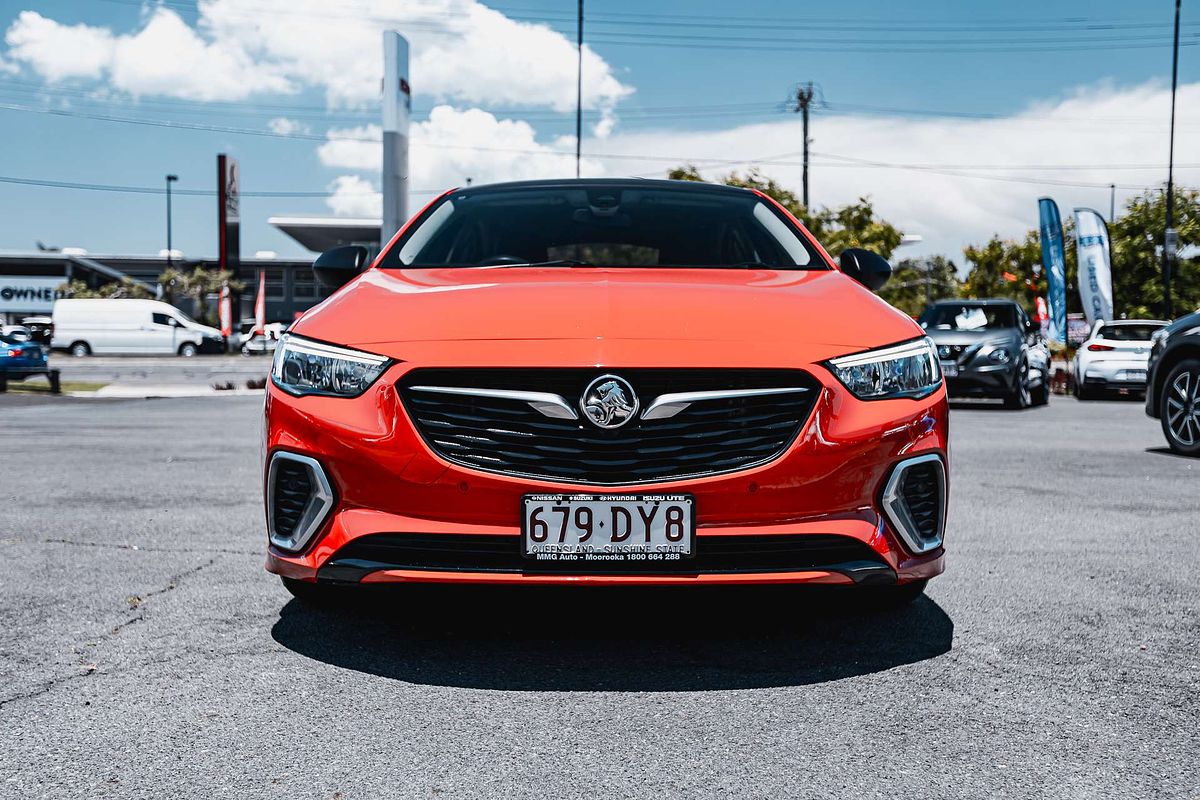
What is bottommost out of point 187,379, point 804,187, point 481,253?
point 187,379

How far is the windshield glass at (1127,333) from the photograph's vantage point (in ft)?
61.8

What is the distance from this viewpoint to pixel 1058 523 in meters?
5.96

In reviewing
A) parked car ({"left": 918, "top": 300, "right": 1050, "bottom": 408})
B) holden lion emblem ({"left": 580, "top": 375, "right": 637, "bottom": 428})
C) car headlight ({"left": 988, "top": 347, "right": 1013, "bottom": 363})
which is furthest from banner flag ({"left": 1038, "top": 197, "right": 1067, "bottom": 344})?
holden lion emblem ({"left": 580, "top": 375, "right": 637, "bottom": 428})

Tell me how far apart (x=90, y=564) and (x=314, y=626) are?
1543 millimetres

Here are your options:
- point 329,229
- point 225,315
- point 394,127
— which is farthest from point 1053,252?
point 329,229

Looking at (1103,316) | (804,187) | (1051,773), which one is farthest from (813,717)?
(804,187)

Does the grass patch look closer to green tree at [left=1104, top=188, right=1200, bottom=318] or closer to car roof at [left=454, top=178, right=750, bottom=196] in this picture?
car roof at [left=454, top=178, right=750, bottom=196]

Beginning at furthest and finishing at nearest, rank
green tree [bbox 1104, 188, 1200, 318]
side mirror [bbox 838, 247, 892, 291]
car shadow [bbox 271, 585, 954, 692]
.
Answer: green tree [bbox 1104, 188, 1200, 318]
side mirror [bbox 838, 247, 892, 291]
car shadow [bbox 271, 585, 954, 692]

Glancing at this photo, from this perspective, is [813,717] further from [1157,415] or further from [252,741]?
[1157,415]

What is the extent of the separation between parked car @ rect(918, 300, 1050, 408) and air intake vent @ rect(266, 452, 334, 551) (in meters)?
13.9

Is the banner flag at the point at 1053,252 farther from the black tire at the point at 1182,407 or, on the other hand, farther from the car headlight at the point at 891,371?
the car headlight at the point at 891,371

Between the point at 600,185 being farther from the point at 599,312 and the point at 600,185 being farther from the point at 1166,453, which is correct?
the point at 1166,453

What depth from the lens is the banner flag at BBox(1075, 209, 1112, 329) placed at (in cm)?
2539

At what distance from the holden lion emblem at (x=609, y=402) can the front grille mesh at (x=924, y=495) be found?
821mm
